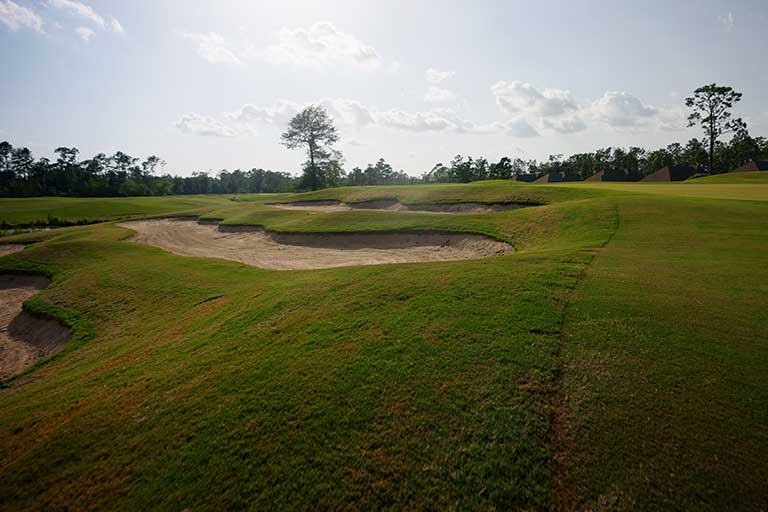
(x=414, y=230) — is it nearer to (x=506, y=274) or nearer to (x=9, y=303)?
(x=506, y=274)

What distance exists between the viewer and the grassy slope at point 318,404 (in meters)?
3.96

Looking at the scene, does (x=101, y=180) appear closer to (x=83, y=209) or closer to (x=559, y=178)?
(x=83, y=209)

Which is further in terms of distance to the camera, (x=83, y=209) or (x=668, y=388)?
(x=83, y=209)

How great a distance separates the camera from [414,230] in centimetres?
2158

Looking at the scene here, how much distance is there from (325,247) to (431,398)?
17879mm

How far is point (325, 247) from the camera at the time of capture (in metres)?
22.1

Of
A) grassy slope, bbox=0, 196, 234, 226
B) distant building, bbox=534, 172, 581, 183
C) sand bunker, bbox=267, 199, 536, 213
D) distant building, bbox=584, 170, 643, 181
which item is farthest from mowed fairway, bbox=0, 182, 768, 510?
distant building, bbox=584, 170, 643, 181

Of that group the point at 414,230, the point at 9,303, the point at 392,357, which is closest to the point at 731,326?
the point at 392,357

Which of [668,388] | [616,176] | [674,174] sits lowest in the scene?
[668,388]

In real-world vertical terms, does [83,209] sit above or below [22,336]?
above

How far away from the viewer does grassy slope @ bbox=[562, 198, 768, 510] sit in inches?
140

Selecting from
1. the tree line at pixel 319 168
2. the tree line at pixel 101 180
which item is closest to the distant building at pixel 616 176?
the tree line at pixel 319 168

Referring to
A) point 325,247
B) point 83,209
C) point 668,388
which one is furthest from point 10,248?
point 668,388

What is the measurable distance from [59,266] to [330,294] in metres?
20.4
